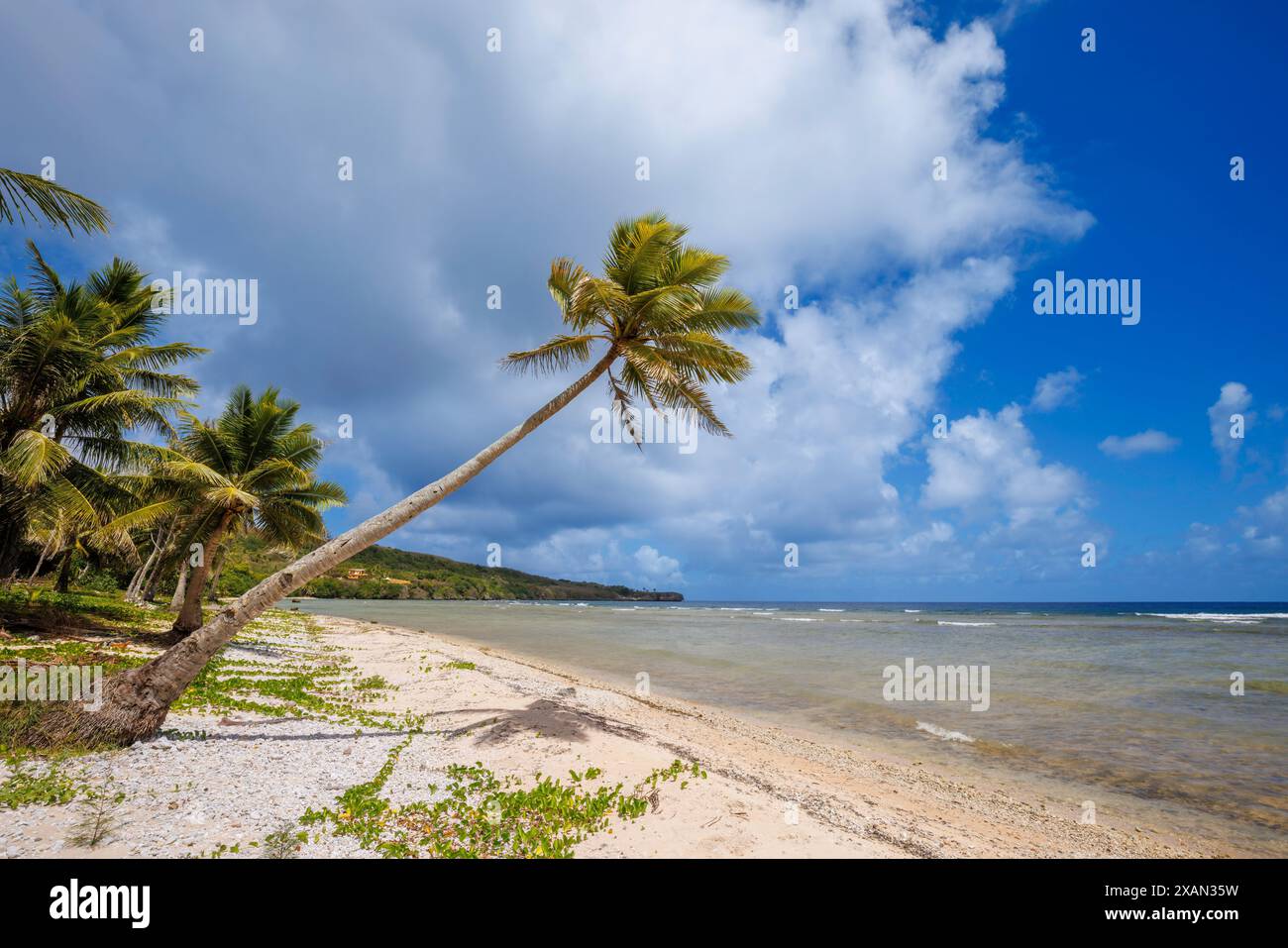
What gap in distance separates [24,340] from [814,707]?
20486 millimetres

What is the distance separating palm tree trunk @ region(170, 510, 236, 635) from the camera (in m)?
16.2

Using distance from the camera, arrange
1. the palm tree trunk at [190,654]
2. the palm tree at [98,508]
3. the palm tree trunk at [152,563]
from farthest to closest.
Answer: the palm tree trunk at [152,563], the palm tree at [98,508], the palm tree trunk at [190,654]

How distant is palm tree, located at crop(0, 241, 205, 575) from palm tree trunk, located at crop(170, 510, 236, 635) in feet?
8.93

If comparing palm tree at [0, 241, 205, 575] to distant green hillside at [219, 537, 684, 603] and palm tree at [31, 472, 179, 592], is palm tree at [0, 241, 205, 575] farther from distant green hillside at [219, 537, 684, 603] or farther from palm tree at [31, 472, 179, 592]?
distant green hillside at [219, 537, 684, 603]

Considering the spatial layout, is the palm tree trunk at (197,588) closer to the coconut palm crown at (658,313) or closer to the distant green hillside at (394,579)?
the coconut palm crown at (658,313)

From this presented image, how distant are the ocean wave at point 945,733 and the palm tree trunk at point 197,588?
19286mm

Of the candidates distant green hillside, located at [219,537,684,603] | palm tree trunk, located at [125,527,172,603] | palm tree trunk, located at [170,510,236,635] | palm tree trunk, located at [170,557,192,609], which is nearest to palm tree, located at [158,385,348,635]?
palm tree trunk, located at [170,510,236,635]

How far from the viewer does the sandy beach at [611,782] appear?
16.5 ft

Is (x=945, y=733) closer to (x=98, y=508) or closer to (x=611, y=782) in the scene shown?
(x=611, y=782)

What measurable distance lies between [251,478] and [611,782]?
16103mm

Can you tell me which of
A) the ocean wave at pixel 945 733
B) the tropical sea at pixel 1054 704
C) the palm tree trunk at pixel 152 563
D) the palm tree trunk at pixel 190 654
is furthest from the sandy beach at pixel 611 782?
the palm tree trunk at pixel 152 563
